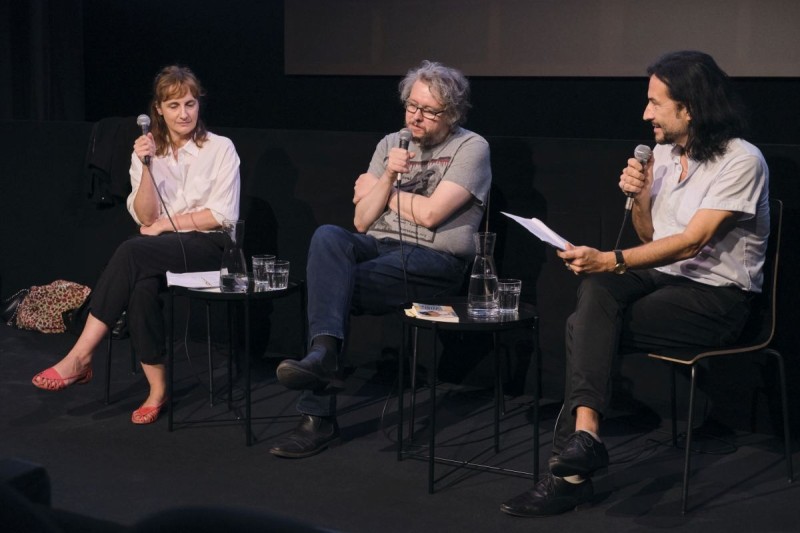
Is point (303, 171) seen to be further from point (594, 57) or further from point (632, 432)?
point (594, 57)

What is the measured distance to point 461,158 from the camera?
10.9 ft

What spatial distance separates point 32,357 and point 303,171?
4.45 ft

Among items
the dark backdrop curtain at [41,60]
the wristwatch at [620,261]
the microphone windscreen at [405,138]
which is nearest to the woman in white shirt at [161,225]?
the microphone windscreen at [405,138]

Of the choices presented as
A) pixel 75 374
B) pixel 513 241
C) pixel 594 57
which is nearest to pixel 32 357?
pixel 75 374

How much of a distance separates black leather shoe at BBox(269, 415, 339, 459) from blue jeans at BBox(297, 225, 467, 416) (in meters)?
0.03

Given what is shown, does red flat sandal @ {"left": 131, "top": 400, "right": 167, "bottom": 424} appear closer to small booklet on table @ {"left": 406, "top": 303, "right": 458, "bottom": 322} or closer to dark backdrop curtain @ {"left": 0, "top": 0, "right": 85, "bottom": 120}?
small booklet on table @ {"left": 406, "top": 303, "right": 458, "bottom": 322}

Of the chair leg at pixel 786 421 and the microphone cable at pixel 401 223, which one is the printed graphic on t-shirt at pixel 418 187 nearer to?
the microphone cable at pixel 401 223

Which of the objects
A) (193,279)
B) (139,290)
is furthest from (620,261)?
(139,290)

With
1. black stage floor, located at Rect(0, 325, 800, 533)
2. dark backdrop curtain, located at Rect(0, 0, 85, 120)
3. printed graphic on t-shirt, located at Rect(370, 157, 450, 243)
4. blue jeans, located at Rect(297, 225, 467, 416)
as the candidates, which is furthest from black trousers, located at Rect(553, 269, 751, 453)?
dark backdrop curtain, located at Rect(0, 0, 85, 120)

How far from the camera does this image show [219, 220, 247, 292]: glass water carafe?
128 inches

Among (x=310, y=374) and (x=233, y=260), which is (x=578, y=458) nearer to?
(x=310, y=374)

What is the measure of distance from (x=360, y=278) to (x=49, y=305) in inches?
77.2

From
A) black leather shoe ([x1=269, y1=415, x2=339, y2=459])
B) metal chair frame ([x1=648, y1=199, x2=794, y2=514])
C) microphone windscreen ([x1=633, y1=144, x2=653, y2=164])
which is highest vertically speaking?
microphone windscreen ([x1=633, y1=144, x2=653, y2=164])

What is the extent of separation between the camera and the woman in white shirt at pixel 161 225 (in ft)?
11.3
